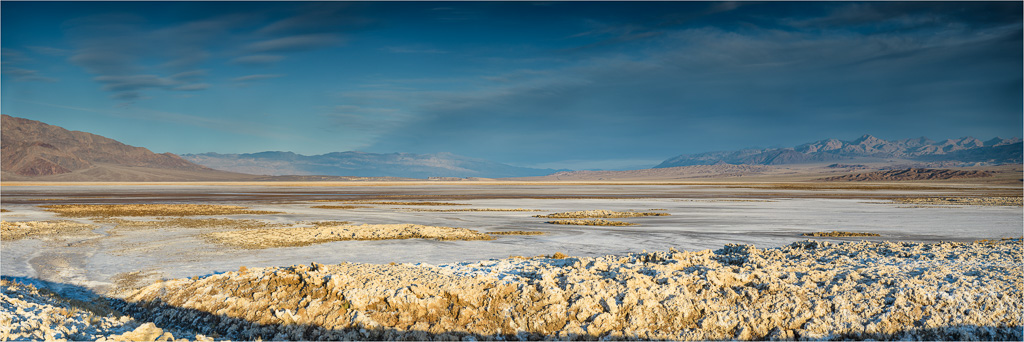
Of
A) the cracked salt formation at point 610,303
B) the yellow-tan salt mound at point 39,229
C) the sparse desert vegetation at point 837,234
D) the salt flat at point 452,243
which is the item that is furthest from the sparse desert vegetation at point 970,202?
the yellow-tan salt mound at point 39,229

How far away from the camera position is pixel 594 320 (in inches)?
305

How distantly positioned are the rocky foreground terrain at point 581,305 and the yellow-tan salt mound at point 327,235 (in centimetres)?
781

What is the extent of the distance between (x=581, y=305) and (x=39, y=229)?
2172 cm

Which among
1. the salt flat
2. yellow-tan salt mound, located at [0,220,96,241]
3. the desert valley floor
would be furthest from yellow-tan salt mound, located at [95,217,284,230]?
the desert valley floor

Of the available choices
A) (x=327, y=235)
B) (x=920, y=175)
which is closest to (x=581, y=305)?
(x=327, y=235)

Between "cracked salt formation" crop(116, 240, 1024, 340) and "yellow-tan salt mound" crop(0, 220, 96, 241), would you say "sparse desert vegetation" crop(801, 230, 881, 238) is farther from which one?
"yellow-tan salt mound" crop(0, 220, 96, 241)

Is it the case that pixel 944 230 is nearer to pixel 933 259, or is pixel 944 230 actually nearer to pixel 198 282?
pixel 933 259

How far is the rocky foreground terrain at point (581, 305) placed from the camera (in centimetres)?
763

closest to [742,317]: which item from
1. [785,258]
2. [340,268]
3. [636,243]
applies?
[785,258]

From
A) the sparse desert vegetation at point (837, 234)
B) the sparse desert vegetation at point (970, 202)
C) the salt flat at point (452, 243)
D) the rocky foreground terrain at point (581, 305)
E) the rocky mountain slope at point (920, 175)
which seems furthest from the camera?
the rocky mountain slope at point (920, 175)

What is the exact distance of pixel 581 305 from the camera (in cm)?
802

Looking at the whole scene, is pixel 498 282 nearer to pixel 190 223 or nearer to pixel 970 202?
pixel 190 223

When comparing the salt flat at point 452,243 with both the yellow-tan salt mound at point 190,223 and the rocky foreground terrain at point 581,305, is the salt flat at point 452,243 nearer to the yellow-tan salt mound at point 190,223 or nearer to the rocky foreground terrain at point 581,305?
the yellow-tan salt mound at point 190,223

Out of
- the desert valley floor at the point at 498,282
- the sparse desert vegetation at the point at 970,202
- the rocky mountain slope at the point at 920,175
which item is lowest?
the desert valley floor at the point at 498,282
